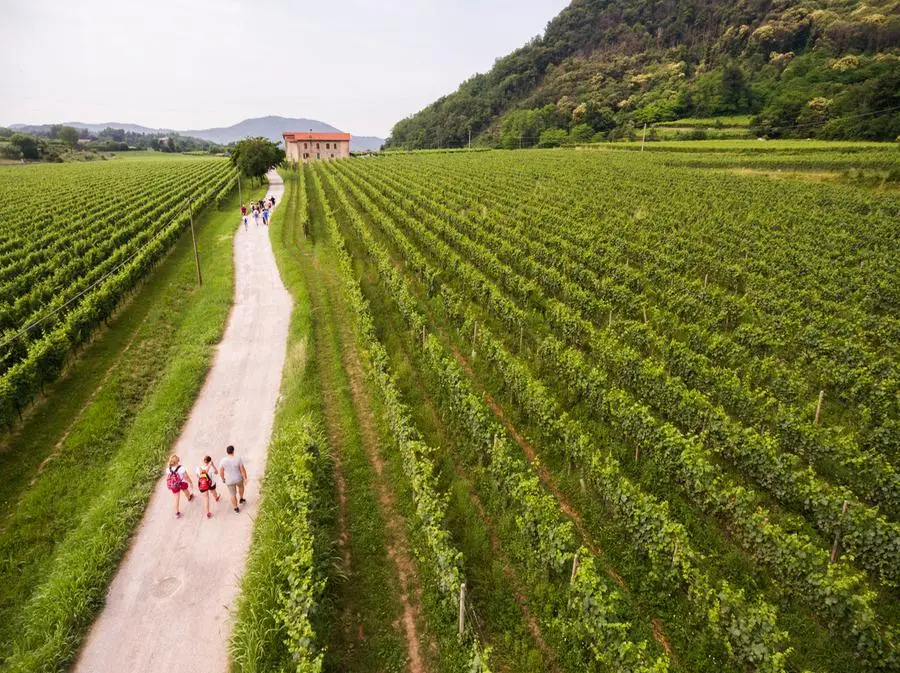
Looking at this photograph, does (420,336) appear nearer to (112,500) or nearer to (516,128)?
(112,500)

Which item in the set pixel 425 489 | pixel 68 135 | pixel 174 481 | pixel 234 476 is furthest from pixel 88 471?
pixel 68 135

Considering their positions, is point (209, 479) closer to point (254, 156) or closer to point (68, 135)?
point (254, 156)

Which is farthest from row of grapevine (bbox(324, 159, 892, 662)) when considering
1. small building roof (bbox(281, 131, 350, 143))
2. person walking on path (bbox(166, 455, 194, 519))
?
small building roof (bbox(281, 131, 350, 143))

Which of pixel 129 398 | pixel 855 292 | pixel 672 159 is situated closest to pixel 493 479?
pixel 129 398

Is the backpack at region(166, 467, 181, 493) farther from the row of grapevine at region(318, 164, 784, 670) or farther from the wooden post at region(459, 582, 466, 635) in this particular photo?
the row of grapevine at region(318, 164, 784, 670)

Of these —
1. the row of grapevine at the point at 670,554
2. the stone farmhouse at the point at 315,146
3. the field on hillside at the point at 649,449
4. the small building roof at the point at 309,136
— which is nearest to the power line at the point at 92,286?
the field on hillside at the point at 649,449
